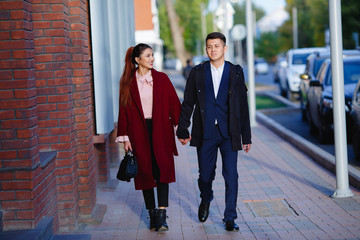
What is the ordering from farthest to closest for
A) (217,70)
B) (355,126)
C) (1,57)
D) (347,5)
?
(347,5)
(355,126)
(217,70)
(1,57)

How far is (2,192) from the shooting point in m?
5.53

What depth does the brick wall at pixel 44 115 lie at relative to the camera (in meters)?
5.45

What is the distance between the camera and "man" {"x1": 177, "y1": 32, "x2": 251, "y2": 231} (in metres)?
6.48

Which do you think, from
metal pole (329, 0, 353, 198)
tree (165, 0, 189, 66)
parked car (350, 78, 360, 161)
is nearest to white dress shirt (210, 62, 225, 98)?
metal pole (329, 0, 353, 198)

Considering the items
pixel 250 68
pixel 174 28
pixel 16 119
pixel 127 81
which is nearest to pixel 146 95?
pixel 127 81

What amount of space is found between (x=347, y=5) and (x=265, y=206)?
47.4m

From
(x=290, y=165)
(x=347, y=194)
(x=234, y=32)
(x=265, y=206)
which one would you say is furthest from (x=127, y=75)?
(x=234, y=32)

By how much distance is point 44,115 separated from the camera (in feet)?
21.6

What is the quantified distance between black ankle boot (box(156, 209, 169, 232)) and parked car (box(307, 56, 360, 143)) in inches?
Answer: 237

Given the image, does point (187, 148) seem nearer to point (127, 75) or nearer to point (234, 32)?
point (127, 75)

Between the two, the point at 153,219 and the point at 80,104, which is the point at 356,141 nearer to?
the point at 153,219

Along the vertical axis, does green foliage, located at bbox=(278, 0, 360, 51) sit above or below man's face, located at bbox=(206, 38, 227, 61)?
above

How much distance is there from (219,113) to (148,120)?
704 mm

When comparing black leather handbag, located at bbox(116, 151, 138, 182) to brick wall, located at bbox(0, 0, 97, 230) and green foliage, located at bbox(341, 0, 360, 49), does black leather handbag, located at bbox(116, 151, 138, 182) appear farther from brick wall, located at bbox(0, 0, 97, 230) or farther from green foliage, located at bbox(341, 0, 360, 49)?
green foliage, located at bbox(341, 0, 360, 49)
